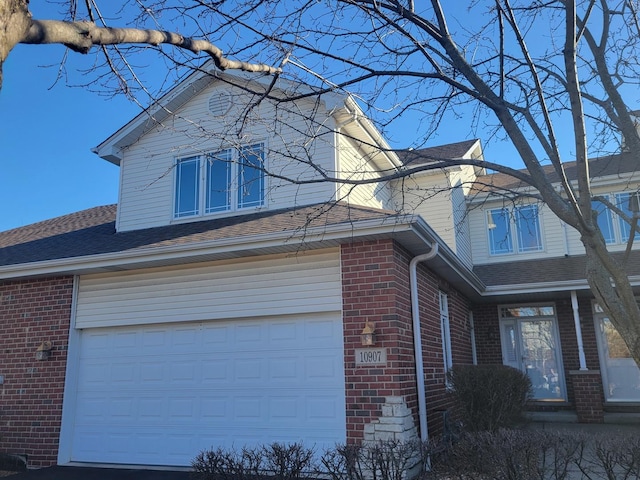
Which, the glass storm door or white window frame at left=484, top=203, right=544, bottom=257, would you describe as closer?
the glass storm door

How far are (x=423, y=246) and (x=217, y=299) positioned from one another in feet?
10.6

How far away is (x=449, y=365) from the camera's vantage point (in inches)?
405

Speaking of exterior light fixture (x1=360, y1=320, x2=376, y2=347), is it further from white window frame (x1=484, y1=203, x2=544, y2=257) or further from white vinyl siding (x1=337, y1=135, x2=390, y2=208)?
white window frame (x1=484, y1=203, x2=544, y2=257)

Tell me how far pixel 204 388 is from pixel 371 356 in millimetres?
2785

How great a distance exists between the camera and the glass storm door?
13.2m

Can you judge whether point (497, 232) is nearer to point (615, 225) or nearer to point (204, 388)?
point (615, 225)

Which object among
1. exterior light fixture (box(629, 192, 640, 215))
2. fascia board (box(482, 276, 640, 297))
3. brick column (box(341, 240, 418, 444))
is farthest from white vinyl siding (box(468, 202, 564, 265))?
brick column (box(341, 240, 418, 444))

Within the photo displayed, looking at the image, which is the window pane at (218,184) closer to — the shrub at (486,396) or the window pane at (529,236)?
the shrub at (486,396)

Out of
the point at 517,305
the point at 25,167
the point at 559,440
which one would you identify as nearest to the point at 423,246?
the point at 559,440

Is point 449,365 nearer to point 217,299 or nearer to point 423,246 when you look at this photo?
point 423,246

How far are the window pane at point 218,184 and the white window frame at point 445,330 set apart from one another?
14.5 ft

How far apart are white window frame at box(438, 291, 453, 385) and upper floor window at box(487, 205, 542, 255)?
14.2ft

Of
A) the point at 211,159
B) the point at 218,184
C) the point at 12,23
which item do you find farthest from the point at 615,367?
the point at 12,23

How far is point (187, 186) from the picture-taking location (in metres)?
10.4
